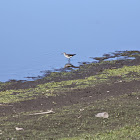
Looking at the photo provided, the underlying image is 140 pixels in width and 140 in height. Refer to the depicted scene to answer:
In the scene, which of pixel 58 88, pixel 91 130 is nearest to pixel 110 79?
pixel 58 88

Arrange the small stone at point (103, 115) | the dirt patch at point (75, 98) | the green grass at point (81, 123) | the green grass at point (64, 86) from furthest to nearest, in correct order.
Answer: the green grass at point (64, 86)
the dirt patch at point (75, 98)
the small stone at point (103, 115)
the green grass at point (81, 123)

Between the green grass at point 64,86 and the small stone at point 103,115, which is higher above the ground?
the green grass at point 64,86

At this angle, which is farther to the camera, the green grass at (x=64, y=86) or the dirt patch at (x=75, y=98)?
the green grass at (x=64, y=86)

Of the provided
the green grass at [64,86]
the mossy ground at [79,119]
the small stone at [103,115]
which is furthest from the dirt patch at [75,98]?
the small stone at [103,115]

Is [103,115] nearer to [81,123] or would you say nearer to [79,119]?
[79,119]

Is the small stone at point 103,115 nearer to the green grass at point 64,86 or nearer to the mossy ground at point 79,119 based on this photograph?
the mossy ground at point 79,119

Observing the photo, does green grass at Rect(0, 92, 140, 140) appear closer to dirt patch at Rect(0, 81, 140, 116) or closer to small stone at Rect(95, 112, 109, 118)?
small stone at Rect(95, 112, 109, 118)

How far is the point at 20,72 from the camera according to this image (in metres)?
28.1

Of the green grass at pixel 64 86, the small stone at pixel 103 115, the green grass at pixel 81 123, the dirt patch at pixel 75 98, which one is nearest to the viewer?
the green grass at pixel 81 123

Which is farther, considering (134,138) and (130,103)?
(130,103)

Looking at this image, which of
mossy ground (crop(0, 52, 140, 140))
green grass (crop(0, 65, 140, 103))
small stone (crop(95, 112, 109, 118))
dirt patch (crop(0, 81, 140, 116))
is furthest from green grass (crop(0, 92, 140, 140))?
green grass (crop(0, 65, 140, 103))

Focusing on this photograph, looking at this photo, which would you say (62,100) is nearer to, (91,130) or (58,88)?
(58,88)

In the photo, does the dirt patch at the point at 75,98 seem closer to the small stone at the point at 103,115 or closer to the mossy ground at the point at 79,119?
the mossy ground at the point at 79,119

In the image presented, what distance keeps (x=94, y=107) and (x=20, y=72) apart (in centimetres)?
1631
